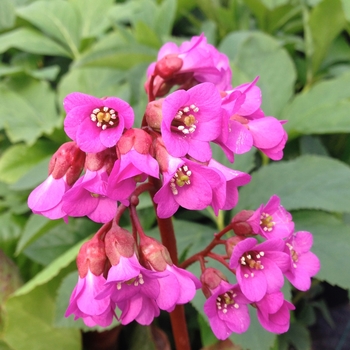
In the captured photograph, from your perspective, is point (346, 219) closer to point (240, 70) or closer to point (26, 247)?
point (240, 70)

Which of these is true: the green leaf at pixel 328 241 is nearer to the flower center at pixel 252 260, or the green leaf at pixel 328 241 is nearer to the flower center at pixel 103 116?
the flower center at pixel 252 260

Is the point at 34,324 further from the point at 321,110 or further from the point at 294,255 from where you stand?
the point at 321,110

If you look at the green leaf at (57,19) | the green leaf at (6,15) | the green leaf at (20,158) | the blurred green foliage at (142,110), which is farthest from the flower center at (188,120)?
the green leaf at (6,15)

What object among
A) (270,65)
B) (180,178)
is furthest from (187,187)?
(270,65)

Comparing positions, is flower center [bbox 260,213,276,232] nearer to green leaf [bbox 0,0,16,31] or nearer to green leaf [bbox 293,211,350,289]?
green leaf [bbox 293,211,350,289]

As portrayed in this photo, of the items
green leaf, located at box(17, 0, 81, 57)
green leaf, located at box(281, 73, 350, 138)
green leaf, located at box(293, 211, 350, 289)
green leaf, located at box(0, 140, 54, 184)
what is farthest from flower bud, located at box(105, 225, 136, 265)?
green leaf, located at box(17, 0, 81, 57)
